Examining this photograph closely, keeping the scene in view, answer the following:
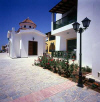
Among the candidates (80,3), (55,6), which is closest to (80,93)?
(80,3)

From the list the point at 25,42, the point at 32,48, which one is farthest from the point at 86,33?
the point at 32,48

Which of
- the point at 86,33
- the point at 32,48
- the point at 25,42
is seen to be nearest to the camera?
the point at 86,33

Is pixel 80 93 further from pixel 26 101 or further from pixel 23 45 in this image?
pixel 23 45

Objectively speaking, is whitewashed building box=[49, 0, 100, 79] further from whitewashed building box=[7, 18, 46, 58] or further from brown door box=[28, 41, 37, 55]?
brown door box=[28, 41, 37, 55]

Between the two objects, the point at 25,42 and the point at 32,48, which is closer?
the point at 25,42

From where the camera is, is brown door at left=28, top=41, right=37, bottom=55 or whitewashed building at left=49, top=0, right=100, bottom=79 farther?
brown door at left=28, top=41, right=37, bottom=55

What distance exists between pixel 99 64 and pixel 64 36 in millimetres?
8896

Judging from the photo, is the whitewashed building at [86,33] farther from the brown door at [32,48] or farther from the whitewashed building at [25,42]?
the brown door at [32,48]

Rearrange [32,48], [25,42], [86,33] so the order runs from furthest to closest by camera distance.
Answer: [32,48] → [25,42] → [86,33]

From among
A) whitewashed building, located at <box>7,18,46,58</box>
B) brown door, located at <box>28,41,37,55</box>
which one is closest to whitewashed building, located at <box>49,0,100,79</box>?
whitewashed building, located at <box>7,18,46,58</box>

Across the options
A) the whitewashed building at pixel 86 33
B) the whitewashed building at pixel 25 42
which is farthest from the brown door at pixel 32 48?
the whitewashed building at pixel 86 33

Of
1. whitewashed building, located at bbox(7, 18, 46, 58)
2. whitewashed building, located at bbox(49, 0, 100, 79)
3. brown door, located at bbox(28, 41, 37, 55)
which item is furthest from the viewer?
brown door, located at bbox(28, 41, 37, 55)

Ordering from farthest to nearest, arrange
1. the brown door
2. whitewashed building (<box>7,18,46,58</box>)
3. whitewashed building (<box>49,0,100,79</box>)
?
the brown door < whitewashed building (<box>7,18,46,58</box>) < whitewashed building (<box>49,0,100,79</box>)

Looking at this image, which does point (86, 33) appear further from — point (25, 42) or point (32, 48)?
point (32, 48)
